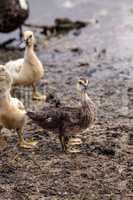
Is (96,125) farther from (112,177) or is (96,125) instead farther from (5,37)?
(5,37)

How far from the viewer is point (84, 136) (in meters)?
7.48

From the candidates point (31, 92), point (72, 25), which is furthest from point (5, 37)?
point (31, 92)

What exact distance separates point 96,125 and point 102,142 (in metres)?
0.57

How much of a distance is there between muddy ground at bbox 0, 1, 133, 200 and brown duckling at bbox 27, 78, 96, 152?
0.25 meters

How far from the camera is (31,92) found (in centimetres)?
937

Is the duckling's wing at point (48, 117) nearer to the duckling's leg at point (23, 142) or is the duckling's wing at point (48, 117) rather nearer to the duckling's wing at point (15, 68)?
the duckling's leg at point (23, 142)

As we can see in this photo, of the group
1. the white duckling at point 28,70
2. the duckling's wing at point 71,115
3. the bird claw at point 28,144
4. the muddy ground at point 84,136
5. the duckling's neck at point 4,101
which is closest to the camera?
the muddy ground at point 84,136

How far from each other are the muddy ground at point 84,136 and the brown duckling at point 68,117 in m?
0.25

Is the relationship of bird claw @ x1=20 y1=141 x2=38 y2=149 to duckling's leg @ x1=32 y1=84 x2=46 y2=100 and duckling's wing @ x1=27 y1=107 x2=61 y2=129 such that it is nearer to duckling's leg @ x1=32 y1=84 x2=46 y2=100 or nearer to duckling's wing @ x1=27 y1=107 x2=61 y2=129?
duckling's wing @ x1=27 y1=107 x2=61 y2=129

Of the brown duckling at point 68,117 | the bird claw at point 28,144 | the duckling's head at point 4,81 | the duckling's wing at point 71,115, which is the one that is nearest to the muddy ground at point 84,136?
the bird claw at point 28,144

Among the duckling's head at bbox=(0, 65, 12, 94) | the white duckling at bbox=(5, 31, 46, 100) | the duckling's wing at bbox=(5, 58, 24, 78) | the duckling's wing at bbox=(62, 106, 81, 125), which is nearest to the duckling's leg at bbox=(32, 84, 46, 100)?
the white duckling at bbox=(5, 31, 46, 100)

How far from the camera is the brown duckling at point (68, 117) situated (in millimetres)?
6848

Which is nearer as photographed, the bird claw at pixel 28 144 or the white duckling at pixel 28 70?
the bird claw at pixel 28 144

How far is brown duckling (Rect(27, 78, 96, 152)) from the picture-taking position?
6848mm
